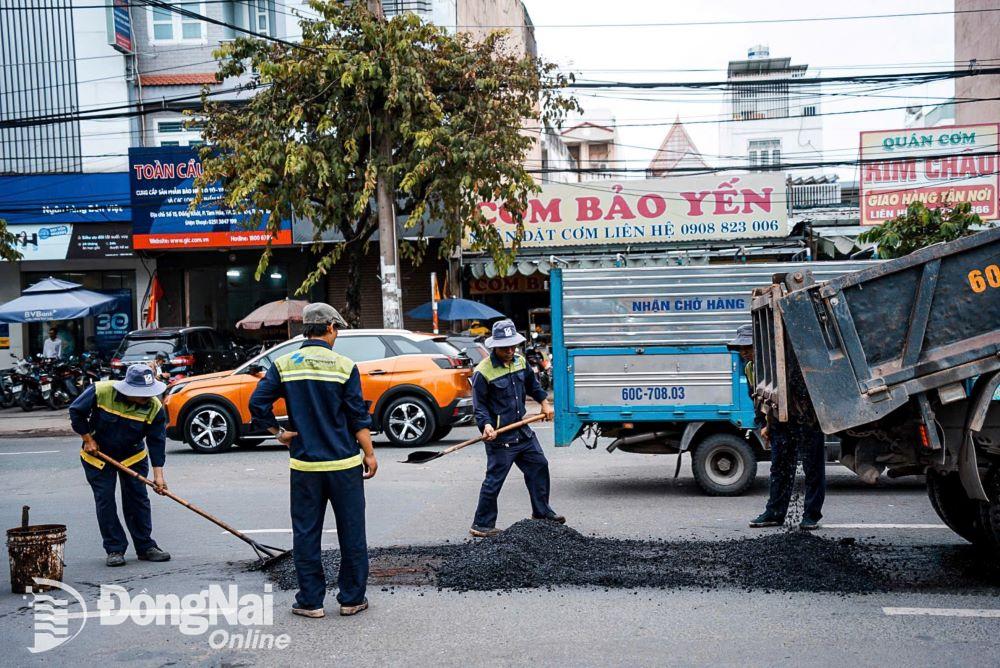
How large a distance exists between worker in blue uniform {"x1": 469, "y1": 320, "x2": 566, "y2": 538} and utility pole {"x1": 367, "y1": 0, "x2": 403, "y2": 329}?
11010 millimetres

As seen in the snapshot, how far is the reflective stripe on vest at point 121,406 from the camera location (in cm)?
720

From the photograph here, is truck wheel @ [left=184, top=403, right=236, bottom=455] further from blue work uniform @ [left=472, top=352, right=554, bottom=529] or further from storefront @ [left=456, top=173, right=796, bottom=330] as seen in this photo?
storefront @ [left=456, top=173, right=796, bottom=330]

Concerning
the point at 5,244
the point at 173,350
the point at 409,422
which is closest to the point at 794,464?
the point at 409,422

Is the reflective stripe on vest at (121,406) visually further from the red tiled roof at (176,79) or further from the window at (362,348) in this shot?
the red tiled roof at (176,79)

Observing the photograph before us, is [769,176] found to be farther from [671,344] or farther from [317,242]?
[671,344]

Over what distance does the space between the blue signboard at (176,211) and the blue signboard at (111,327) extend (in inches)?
111

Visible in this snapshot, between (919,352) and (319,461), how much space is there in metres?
3.48

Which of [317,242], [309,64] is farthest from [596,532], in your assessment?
[317,242]

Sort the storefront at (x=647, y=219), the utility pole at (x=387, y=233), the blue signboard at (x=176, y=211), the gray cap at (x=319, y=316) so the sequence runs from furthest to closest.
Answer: the blue signboard at (x=176, y=211), the storefront at (x=647, y=219), the utility pole at (x=387, y=233), the gray cap at (x=319, y=316)

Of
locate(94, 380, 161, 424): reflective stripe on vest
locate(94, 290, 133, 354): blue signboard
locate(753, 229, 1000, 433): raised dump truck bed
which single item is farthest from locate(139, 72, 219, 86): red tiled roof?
locate(753, 229, 1000, 433): raised dump truck bed

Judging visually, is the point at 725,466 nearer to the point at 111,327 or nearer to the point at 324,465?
the point at 324,465

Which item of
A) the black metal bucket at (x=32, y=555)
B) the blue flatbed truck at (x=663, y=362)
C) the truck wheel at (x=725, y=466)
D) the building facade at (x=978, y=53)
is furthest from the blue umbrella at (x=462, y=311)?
the building facade at (x=978, y=53)

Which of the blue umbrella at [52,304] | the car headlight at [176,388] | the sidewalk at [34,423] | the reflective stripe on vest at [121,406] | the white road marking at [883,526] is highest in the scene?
the blue umbrella at [52,304]

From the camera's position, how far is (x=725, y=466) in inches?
371
